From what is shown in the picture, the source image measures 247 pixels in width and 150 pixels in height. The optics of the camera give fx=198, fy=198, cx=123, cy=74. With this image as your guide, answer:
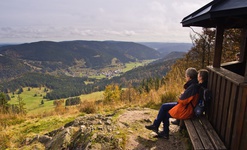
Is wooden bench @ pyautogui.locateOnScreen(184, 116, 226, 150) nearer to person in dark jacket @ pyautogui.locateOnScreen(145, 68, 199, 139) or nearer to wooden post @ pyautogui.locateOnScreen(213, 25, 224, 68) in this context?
person in dark jacket @ pyautogui.locateOnScreen(145, 68, 199, 139)

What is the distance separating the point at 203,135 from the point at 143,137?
5.20 ft

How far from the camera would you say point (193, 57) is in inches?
597

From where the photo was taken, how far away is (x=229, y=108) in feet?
9.81

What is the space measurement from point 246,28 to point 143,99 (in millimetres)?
4882

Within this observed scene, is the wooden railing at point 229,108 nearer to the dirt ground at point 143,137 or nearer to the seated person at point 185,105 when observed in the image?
the seated person at point 185,105

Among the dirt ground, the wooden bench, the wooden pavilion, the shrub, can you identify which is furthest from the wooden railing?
the shrub

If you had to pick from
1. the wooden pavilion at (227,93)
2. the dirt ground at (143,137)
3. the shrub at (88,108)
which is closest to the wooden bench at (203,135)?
the wooden pavilion at (227,93)

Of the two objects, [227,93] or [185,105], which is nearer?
[227,93]

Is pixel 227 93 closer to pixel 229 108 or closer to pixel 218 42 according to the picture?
pixel 229 108

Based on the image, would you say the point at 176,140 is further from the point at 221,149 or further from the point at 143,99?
the point at 143,99

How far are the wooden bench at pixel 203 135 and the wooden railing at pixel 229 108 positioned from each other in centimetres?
11

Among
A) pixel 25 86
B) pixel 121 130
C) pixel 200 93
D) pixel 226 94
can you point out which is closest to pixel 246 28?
pixel 200 93

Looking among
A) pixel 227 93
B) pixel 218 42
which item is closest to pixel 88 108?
pixel 218 42

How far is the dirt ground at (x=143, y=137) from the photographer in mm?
4204
